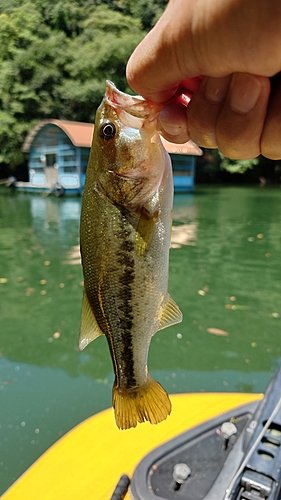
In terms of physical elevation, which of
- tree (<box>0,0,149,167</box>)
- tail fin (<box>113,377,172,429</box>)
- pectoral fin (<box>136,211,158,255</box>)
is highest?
tree (<box>0,0,149,167</box>)

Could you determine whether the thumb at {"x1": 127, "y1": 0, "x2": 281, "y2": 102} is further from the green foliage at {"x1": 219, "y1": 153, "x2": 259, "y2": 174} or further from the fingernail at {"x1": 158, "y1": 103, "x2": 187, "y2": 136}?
the green foliage at {"x1": 219, "y1": 153, "x2": 259, "y2": 174}

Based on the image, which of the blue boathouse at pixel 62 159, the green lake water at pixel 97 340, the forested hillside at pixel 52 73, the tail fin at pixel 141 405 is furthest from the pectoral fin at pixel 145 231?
the forested hillside at pixel 52 73

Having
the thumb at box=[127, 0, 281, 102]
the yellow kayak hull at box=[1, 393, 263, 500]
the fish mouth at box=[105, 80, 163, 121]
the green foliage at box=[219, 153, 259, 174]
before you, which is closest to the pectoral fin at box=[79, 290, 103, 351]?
the fish mouth at box=[105, 80, 163, 121]

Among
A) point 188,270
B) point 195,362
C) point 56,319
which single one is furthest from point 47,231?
point 195,362

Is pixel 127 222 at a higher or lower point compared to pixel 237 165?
higher

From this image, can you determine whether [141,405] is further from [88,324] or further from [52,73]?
[52,73]

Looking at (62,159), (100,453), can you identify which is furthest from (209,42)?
(62,159)

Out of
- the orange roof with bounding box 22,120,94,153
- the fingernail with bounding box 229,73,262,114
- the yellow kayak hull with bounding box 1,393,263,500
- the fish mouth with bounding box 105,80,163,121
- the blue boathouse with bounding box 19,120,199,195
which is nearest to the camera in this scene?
the fingernail with bounding box 229,73,262,114
